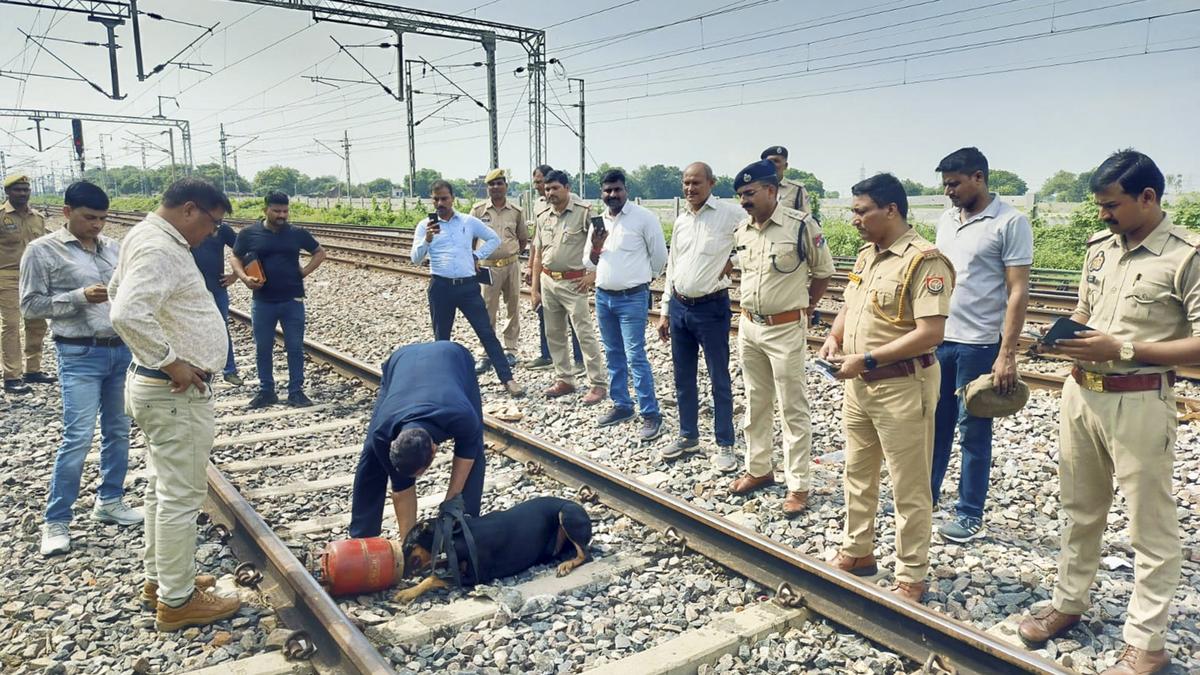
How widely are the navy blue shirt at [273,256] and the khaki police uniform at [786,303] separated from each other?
13.6 feet

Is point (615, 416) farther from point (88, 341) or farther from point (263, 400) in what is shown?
point (88, 341)

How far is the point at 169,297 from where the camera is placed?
3.49 meters

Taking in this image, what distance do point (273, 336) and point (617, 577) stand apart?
4660mm

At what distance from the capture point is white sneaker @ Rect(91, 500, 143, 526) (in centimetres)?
473

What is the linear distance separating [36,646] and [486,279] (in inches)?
204

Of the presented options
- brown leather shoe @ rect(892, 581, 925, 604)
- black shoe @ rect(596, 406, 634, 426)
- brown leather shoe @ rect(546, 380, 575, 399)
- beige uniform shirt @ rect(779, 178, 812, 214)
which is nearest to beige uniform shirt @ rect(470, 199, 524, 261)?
brown leather shoe @ rect(546, 380, 575, 399)

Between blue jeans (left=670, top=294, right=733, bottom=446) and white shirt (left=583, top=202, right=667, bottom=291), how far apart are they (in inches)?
30.1

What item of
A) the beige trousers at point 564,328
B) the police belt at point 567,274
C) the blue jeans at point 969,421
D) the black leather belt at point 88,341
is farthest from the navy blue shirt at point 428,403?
the police belt at point 567,274

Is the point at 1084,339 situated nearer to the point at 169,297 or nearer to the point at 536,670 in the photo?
the point at 536,670

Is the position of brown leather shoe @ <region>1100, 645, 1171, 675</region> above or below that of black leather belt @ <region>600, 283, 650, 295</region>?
below

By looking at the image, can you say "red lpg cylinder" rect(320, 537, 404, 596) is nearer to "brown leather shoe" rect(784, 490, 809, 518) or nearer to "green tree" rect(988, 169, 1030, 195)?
"brown leather shoe" rect(784, 490, 809, 518)

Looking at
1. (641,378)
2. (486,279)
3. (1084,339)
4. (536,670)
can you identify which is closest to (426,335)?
(486,279)

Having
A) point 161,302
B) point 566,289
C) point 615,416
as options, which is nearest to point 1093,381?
point 161,302

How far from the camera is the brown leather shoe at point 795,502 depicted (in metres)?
4.76
